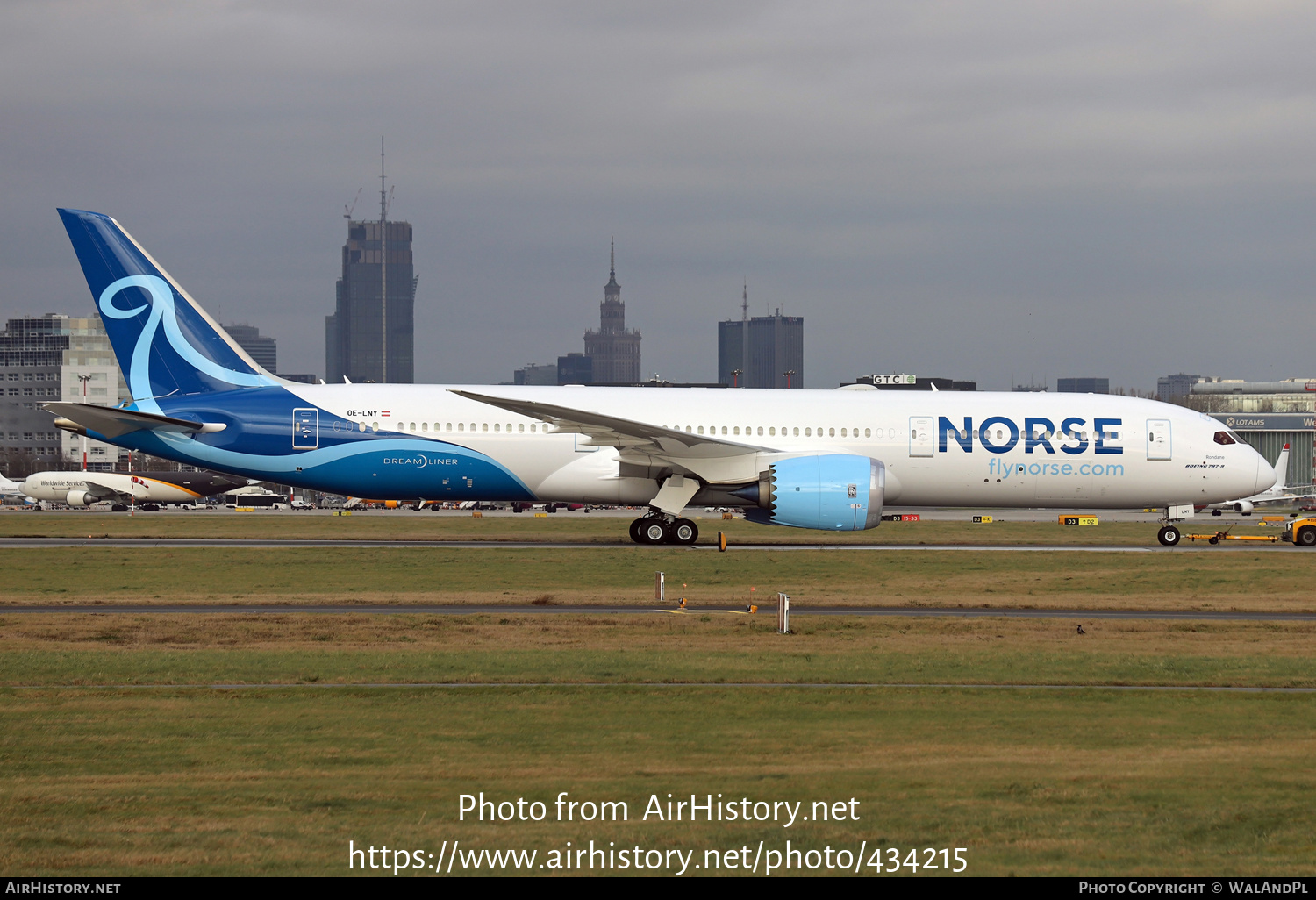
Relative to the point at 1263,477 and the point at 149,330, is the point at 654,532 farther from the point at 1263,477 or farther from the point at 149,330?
the point at 1263,477

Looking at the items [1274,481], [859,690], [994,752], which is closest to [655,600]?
[859,690]

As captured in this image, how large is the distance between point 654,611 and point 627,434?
1271 centimetres

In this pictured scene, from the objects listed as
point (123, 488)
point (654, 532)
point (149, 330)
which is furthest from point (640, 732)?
point (123, 488)

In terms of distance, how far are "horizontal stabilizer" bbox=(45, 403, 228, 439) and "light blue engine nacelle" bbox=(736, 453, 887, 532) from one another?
15214 mm

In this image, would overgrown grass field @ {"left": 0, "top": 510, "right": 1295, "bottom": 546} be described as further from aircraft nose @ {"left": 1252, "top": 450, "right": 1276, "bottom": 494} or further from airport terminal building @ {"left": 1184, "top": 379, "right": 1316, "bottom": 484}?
airport terminal building @ {"left": 1184, "top": 379, "right": 1316, "bottom": 484}

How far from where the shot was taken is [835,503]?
31312mm

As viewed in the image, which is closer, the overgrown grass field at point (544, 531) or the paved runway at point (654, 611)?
the paved runway at point (654, 611)

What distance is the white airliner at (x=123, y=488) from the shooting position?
306ft

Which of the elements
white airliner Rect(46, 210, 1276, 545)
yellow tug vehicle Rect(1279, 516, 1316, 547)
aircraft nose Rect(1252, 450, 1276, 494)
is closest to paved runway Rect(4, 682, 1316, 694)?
white airliner Rect(46, 210, 1276, 545)

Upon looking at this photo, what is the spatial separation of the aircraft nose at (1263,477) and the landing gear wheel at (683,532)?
56.2 feet

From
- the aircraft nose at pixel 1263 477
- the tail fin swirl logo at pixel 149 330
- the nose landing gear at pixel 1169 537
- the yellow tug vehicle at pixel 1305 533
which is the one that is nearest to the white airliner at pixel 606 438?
the tail fin swirl logo at pixel 149 330

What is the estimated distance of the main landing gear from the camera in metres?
33.9

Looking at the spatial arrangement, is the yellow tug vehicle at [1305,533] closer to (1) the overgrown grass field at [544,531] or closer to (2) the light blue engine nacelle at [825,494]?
(1) the overgrown grass field at [544,531]
